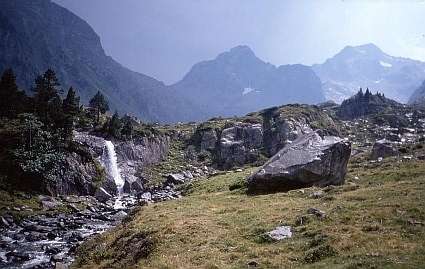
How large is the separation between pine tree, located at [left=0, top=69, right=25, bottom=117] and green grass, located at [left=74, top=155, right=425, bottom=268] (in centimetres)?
7588

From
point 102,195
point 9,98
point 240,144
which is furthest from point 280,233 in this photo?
point 240,144

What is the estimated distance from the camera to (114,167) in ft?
378

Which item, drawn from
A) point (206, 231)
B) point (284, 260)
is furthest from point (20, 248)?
point (284, 260)

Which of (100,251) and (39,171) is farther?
(39,171)

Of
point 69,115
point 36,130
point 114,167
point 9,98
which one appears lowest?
point 114,167

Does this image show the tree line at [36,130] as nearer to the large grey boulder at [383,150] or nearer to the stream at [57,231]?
the stream at [57,231]

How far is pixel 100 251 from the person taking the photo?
136 ft

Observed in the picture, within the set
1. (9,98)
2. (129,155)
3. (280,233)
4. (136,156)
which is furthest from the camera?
(136,156)

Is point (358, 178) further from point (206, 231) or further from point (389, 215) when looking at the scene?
point (206, 231)

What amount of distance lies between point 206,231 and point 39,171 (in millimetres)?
58938

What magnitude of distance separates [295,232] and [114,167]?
8767 cm

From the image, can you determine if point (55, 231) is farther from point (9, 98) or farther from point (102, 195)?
point (9, 98)

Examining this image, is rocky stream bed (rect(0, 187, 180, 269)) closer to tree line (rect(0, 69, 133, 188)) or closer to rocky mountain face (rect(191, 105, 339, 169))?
tree line (rect(0, 69, 133, 188))

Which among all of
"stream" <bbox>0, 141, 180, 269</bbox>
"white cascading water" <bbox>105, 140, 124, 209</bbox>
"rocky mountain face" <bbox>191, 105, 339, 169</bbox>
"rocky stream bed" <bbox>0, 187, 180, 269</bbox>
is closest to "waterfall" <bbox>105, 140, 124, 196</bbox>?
"white cascading water" <bbox>105, 140, 124, 209</bbox>
